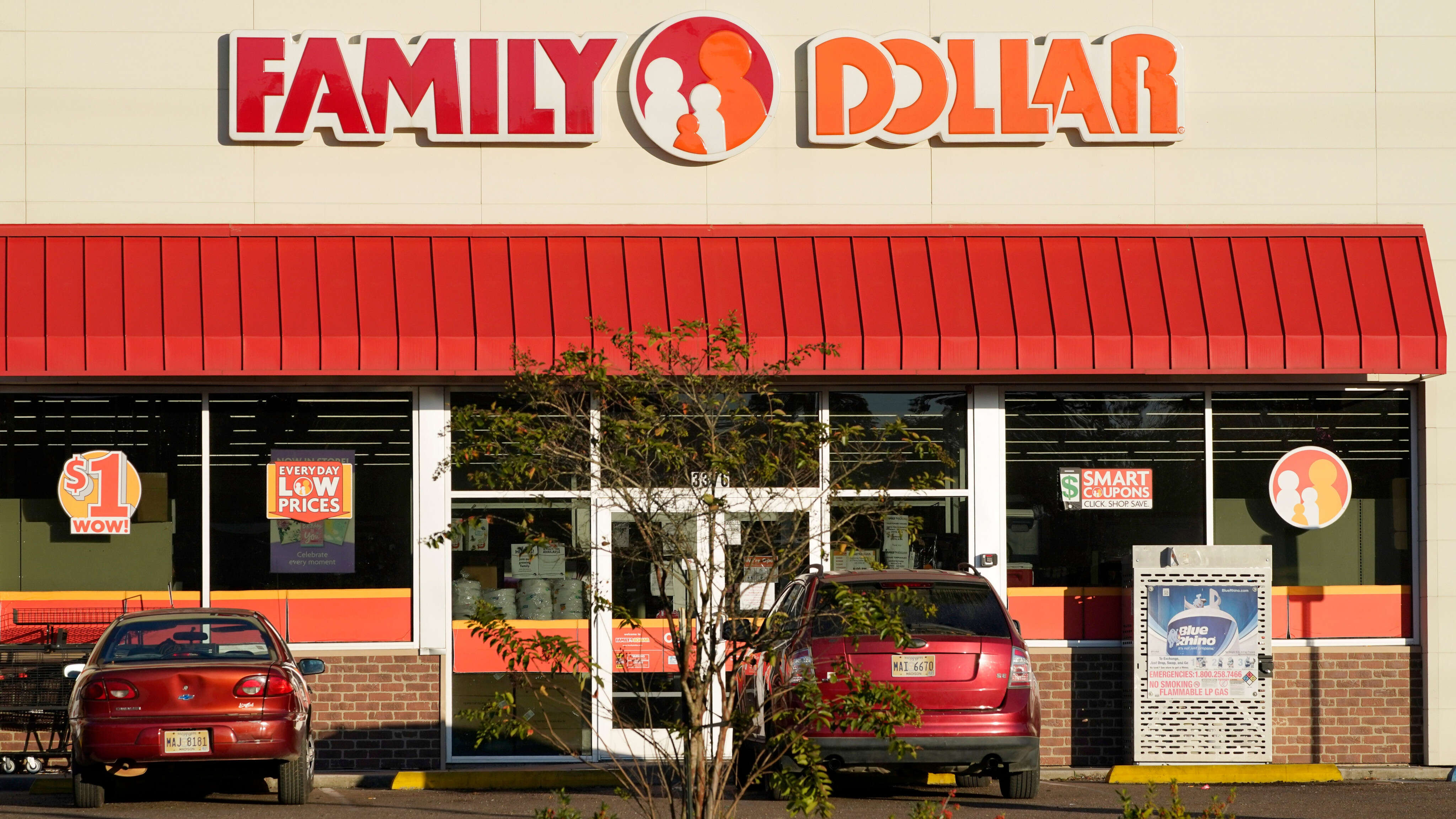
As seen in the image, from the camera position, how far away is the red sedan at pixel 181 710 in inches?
422

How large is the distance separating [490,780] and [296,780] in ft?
6.28

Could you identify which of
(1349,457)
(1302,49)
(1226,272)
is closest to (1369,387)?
(1349,457)

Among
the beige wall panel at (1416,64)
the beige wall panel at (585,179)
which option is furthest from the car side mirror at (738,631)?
the beige wall panel at (1416,64)

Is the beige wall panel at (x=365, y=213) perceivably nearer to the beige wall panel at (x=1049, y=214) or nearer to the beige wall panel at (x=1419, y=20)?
the beige wall panel at (x=1049, y=214)

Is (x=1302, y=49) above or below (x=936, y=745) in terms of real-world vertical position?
above

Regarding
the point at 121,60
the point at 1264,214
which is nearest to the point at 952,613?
the point at 1264,214

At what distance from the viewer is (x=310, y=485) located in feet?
45.2

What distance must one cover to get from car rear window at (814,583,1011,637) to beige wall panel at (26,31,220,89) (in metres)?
7.31

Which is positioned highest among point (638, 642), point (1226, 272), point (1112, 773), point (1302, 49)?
point (1302, 49)

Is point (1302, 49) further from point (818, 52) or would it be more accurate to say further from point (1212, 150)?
point (818, 52)

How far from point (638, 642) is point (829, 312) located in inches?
128

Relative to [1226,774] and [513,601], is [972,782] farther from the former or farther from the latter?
[513,601]

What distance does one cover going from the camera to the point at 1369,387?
14.2 m

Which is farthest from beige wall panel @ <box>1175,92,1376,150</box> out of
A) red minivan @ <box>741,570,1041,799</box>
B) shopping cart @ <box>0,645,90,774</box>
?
shopping cart @ <box>0,645,90,774</box>
